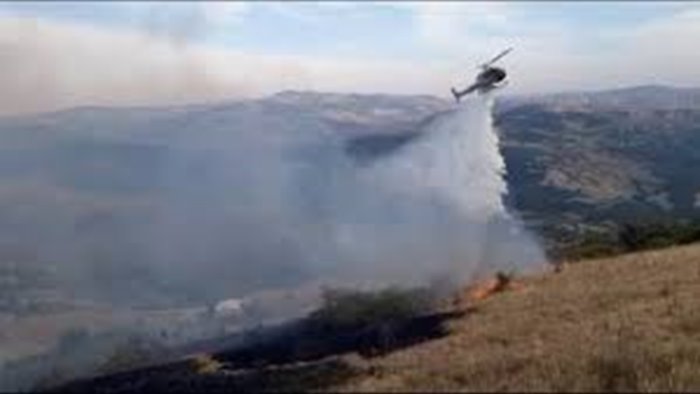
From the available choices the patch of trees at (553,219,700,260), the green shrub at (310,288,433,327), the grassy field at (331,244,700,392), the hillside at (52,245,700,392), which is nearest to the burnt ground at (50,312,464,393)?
the hillside at (52,245,700,392)

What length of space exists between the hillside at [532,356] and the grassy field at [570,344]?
37 mm

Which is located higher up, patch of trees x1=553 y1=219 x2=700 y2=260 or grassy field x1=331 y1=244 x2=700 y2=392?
patch of trees x1=553 y1=219 x2=700 y2=260

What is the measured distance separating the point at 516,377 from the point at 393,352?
8227 mm

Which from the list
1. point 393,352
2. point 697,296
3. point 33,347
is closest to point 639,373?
point 393,352

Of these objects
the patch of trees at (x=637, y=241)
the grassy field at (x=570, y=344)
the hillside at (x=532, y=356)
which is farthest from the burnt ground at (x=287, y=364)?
the patch of trees at (x=637, y=241)

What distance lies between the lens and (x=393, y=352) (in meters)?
36.7

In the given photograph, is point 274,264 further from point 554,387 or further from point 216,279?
point 554,387

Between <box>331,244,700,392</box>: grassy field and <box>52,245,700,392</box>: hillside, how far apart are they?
0.04 meters

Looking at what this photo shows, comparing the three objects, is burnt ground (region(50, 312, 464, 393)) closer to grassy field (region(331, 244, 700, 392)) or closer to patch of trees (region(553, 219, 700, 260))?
grassy field (region(331, 244, 700, 392))

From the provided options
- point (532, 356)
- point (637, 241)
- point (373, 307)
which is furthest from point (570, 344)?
point (637, 241)

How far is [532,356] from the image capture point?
1249 inches

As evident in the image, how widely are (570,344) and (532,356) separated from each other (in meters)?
2.25

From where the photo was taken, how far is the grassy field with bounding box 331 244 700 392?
28719 millimetres

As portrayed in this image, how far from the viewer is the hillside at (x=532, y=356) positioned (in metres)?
29.0
